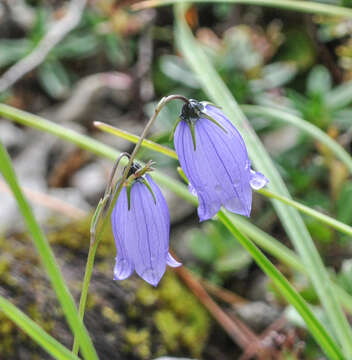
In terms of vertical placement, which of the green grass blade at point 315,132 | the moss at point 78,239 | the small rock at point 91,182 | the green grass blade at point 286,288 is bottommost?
the green grass blade at point 286,288

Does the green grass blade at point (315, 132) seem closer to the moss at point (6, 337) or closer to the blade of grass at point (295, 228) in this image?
the blade of grass at point (295, 228)

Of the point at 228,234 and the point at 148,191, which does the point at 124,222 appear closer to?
the point at 148,191

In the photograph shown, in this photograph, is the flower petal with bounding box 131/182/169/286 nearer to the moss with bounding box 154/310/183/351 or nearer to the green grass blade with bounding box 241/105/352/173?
the green grass blade with bounding box 241/105/352/173

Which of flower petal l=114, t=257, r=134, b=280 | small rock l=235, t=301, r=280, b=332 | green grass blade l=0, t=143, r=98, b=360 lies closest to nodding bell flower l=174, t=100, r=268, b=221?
flower petal l=114, t=257, r=134, b=280

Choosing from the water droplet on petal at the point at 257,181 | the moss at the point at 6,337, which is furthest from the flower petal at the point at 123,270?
the moss at the point at 6,337

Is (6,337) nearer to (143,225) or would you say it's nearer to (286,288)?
(143,225)
